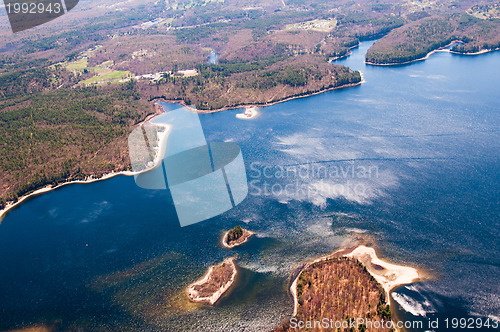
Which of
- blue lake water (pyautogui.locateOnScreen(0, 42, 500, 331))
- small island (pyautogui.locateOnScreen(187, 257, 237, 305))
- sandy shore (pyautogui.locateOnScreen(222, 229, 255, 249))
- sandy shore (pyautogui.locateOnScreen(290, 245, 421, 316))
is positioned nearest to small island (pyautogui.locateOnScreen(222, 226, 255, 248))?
sandy shore (pyautogui.locateOnScreen(222, 229, 255, 249))

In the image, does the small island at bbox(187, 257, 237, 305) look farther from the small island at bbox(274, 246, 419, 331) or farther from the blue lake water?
the small island at bbox(274, 246, 419, 331)

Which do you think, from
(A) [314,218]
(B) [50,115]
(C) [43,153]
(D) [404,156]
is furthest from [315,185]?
(B) [50,115]

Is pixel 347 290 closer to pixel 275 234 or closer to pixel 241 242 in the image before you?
pixel 275 234

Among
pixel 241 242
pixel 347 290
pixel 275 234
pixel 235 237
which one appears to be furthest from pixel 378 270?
pixel 235 237

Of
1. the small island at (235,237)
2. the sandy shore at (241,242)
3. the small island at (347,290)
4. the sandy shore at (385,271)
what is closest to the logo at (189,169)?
the sandy shore at (241,242)

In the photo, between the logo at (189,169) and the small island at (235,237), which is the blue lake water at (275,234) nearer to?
the small island at (235,237)
